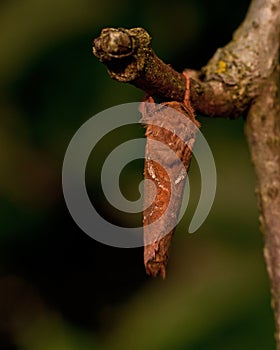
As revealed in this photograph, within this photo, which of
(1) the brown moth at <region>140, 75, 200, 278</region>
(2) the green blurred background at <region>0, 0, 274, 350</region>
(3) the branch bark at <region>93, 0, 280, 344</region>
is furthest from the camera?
(2) the green blurred background at <region>0, 0, 274, 350</region>

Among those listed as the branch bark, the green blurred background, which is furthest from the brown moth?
the green blurred background

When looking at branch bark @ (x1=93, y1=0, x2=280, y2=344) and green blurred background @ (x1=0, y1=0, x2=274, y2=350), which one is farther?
green blurred background @ (x1=0, y1=0, x2=274, y2=350)

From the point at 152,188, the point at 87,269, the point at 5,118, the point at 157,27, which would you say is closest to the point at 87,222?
the point at 87,269

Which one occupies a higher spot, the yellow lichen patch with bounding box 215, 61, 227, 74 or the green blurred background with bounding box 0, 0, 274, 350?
the yellow lichen patch with bounding box 215, 61, 227, 74

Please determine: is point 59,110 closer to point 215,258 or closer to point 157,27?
point 157,27

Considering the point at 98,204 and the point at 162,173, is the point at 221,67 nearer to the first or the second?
the point at 162,173

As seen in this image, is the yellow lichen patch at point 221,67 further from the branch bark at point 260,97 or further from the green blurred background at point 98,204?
the green blurred background at point 98,204

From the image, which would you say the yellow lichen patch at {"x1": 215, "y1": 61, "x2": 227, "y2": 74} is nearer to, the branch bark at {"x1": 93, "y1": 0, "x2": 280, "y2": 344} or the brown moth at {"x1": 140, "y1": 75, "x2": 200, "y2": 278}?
the branch bark at {"x1": 93, "y1": 0, "x2": 280, "y2": 344}

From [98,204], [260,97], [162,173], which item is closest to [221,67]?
[260,97]
